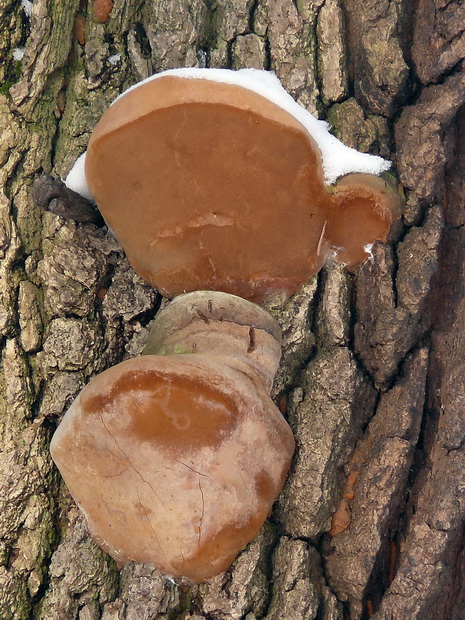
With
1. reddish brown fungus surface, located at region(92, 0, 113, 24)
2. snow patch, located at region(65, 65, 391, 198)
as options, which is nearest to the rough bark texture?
reddish brown fungus surface, located at region(92, 0, 113, 24)

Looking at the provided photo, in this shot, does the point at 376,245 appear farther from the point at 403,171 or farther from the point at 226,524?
the point at 226,524

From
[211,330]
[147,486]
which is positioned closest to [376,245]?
[211,330]

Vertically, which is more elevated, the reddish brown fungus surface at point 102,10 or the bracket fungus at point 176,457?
the reddish brown fungus surface at point 102,10

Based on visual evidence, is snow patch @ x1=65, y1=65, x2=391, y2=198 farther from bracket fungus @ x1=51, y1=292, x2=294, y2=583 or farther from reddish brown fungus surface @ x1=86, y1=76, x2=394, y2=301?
bracket fungus @ x1=51, y1=292, x2=294, y2=583

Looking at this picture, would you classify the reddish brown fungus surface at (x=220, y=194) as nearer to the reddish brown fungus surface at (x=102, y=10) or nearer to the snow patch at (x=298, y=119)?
the snow patch at (x=298, y=119)

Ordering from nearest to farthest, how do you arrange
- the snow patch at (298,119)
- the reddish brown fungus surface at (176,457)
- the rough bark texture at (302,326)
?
the reddish brown fungus surface at (176,457)
the snow patch at (298,119)
the rough bark texture at (302,326)

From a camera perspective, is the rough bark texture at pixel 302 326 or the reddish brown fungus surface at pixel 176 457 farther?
the rough bark texture at pixel 302 326

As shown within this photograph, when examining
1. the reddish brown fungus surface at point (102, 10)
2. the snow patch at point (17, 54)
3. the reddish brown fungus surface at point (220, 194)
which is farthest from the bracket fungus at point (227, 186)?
the reddish brown fungus surface at point (102, 10)
